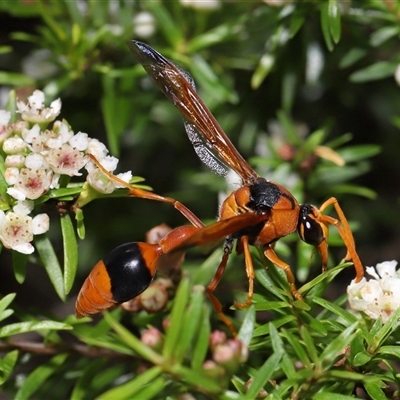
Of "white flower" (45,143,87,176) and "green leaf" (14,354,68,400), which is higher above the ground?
"white flower" (45,143,87,176)

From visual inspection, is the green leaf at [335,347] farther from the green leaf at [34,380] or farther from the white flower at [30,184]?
the green leaf at [34,380]

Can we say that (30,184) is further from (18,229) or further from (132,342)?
(132,342)

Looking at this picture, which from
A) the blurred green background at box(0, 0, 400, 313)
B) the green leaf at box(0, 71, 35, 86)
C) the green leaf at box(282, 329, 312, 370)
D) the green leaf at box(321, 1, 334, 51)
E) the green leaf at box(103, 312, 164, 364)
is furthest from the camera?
the blurred green background at box(0, 0, 400, 313)

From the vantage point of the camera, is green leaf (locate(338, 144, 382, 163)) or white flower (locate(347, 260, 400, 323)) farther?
green leaf (locate(338, 144, 382, 163))

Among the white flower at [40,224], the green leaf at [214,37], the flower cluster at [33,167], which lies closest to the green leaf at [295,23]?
the green leaf at [214,37]

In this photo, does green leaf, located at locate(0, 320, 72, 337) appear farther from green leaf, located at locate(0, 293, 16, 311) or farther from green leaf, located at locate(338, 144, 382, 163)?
green leaf, located at locate(338, 144, 382, 163)

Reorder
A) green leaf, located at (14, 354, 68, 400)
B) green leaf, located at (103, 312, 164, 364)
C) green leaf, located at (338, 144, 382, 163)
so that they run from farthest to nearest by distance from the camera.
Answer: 1. green leaf, located at (338, 144, 382, 163)
2. green leaf, located at (14, 354, 68, 400)
3. green leaf, located at (103, 312, 164, 364)

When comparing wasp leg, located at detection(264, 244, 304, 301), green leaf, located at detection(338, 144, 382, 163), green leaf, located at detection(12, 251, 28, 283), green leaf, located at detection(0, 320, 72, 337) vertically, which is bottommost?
green leaf, located at detection(338, 144, 382, 163)

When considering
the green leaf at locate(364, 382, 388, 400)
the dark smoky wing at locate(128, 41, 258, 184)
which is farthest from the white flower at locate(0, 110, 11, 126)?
the green leaf at locate(364, 382, 388, 400)

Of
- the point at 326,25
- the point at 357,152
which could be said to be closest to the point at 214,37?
the point at 326,25
